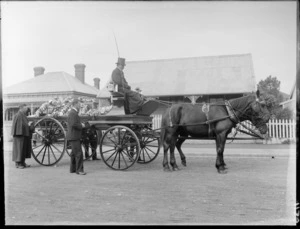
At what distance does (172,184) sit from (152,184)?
42 centimetres

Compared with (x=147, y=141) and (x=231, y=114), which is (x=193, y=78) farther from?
(x=231, y=114)

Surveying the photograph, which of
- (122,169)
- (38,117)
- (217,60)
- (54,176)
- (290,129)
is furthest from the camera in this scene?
(217,60)

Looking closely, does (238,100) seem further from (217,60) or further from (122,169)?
(217,60)

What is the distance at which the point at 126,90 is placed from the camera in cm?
773

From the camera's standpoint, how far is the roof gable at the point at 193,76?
18219 mm

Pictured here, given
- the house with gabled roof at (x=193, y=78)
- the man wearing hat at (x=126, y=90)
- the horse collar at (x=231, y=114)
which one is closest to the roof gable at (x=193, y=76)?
the house with gabled roof at (x=193, y=78)

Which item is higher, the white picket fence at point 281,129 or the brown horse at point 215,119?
the brown horse at point 215,119

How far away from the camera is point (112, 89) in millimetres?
7730

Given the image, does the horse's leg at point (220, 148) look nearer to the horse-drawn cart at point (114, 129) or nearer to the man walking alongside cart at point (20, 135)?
the horse-drawn cart at point (114, 129)

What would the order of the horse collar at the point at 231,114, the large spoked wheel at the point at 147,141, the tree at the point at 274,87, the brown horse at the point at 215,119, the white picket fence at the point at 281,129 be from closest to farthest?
the tree at the point at 274,87 → the brown horse at the point at 215,119 → the horse collar at the point at 231,114 → the large spoked wheel at the point at 147,141 → the white picket fence at the point at 281,129

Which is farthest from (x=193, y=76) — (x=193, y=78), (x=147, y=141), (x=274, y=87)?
(x=274, y=87)

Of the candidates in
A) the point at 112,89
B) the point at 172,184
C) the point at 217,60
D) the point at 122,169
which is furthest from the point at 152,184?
the point at 217,60

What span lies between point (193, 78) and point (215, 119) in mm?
12215

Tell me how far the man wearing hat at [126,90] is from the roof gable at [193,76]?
9.92 meters
